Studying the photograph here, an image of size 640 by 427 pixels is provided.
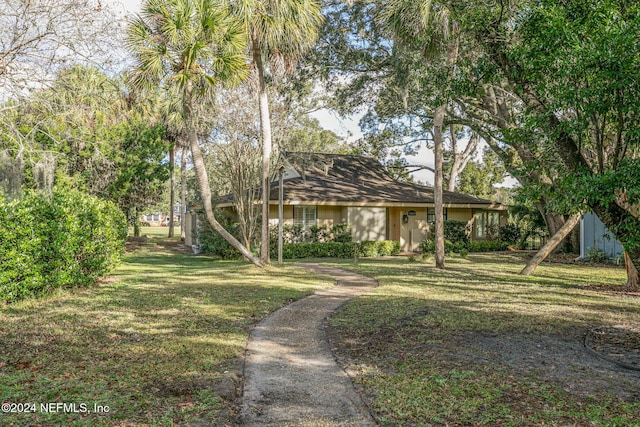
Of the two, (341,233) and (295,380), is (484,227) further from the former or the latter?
(295,380)

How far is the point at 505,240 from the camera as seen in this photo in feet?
85.3

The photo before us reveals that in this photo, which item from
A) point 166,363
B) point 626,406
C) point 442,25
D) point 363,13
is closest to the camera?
point 626,406

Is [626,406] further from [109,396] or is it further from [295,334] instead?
[109,396]

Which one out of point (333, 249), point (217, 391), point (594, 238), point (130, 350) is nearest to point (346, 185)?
point (333, 249)

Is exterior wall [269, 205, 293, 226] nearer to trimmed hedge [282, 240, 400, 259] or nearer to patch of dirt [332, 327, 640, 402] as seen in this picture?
trimmed hedge [282, 240, 400, 259]

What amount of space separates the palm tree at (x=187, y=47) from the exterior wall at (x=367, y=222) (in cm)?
1057

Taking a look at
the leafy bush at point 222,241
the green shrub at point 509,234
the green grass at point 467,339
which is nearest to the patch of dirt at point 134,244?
the leafy bush at point 222,241

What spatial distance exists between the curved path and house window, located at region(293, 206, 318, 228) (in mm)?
13728

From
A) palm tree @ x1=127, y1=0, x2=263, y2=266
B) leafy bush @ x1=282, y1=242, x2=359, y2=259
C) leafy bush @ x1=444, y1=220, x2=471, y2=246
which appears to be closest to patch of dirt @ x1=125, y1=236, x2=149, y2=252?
leafy bush @ x1=282, y1=242, x2=359, y2=259

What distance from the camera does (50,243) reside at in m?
8.44

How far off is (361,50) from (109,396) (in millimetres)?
17617

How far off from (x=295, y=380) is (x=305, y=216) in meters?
17.2

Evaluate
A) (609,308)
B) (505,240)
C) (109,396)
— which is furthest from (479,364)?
(505,240)

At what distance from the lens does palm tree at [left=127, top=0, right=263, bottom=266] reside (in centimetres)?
1209
